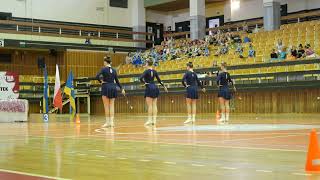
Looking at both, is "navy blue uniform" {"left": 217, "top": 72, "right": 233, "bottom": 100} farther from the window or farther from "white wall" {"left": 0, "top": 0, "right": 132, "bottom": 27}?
the window

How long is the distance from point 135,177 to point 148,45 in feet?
136

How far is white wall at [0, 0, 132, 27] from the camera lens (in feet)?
129

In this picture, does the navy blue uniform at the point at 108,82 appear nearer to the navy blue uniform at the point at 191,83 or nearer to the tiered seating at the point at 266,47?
the navy blue uniform at the point at 191,83

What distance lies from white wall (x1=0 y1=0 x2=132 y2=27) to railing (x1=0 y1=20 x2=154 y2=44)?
826 millimetres

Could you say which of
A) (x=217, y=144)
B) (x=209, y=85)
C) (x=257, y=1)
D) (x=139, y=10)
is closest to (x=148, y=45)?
(x=139, y=10)

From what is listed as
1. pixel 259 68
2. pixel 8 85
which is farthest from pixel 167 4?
pixel 8 85

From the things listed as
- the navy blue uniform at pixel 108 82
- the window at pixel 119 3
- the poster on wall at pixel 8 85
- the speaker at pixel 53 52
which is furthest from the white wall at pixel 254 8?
the navy blue uniform at pixel 108 82

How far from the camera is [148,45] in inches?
1821

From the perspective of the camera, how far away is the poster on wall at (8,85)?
2723 cm

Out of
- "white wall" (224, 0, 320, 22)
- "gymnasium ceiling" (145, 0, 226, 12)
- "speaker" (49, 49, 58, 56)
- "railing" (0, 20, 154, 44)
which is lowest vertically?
"speaker" (49, 49, 58, 56)

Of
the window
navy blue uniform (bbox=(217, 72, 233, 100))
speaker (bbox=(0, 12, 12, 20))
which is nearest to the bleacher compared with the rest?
speaker (bbox=(0, 12, 12, 20))

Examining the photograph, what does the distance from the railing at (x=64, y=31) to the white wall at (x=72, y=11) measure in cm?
83

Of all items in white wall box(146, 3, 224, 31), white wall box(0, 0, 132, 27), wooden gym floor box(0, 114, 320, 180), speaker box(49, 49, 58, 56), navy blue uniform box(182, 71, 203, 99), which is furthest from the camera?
white wall box(146, 3, 224, 31)

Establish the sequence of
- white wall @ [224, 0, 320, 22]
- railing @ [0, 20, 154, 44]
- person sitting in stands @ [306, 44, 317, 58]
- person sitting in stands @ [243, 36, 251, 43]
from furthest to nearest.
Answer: railing @ [0, 20, 154, 44], white wall @ [224, 0, 320, 22], person sitting in stands @ [243, 36, 251, 43], person sitting in stands @ [306, 44, 317, 58]
